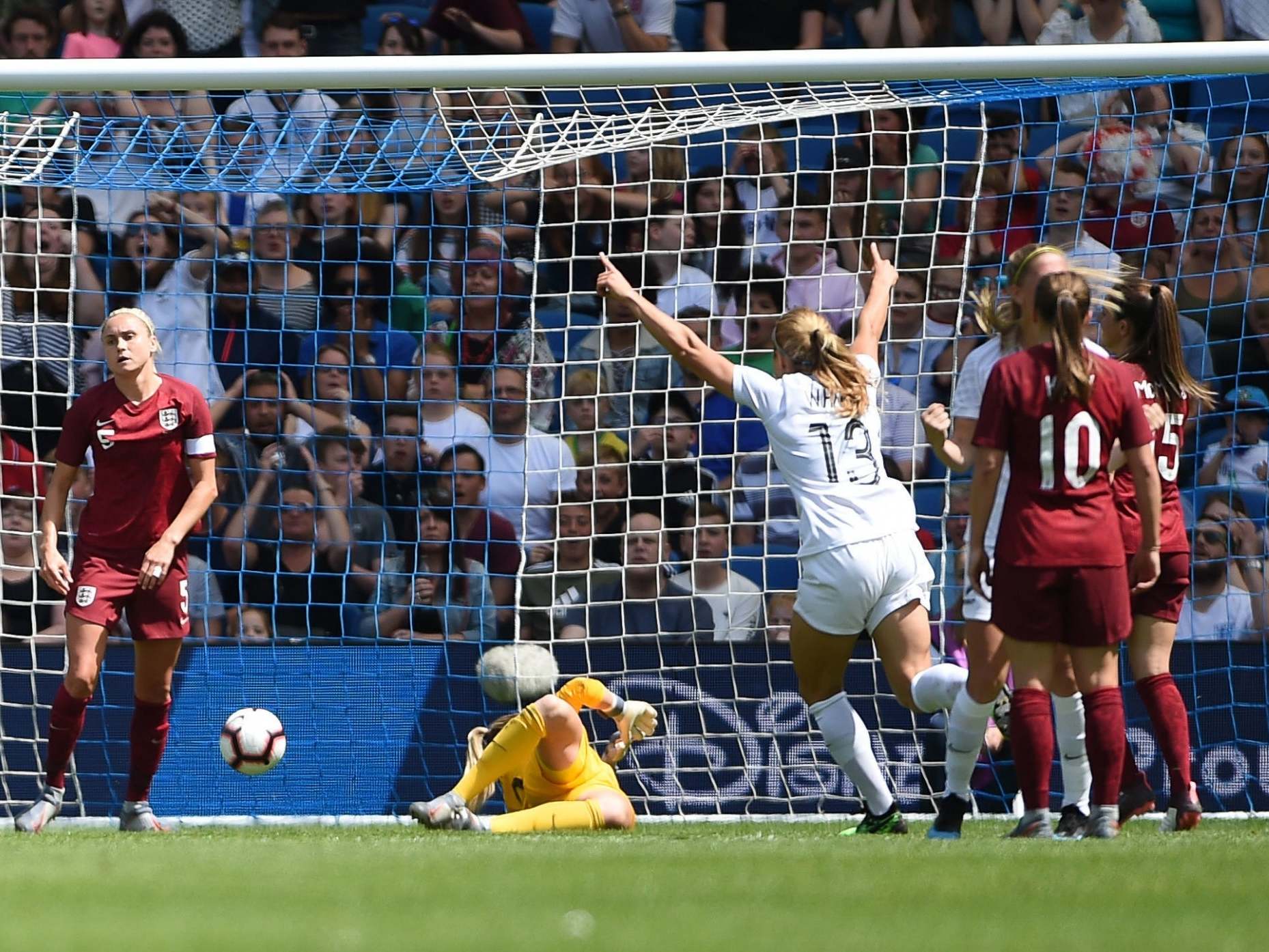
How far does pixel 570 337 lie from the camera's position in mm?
9219

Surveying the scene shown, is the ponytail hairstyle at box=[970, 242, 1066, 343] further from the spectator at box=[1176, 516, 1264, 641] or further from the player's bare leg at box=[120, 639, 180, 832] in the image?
the player's bare leg at box=[120, 639, 180, 832]

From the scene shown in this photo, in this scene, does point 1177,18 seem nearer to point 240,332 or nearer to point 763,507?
point 763,507

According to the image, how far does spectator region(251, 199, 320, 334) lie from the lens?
9.00m

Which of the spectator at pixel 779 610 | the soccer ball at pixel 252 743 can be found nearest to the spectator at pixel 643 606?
the spectator at pixel 779 610

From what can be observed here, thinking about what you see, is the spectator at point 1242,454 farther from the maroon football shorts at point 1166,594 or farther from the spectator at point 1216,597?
the maroon football shorts at point 1166,594

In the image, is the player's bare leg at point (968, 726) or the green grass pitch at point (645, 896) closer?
the green grass pitch at point (645, 896)

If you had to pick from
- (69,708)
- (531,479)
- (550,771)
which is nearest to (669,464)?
(531,479)

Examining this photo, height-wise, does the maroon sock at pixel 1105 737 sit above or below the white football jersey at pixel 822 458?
below

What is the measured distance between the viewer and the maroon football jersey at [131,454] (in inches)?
256

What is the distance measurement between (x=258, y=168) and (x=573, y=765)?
3186 millimetres

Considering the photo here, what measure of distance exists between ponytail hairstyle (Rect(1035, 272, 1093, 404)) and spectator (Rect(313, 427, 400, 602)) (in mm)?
4574

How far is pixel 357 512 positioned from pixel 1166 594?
14.6ft

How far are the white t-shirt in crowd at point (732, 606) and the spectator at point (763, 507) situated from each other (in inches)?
11.3

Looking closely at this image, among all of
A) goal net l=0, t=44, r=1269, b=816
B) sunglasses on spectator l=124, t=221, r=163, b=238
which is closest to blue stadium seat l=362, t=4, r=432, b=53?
goal net l=0, t=44, r=1269, b=816
